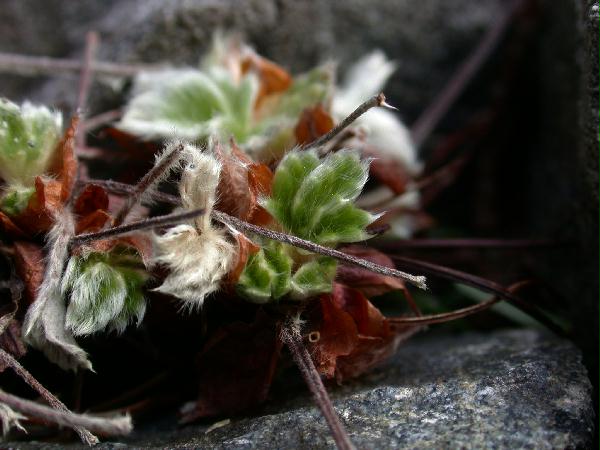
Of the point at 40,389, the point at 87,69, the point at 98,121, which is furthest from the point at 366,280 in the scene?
the point at 87,69

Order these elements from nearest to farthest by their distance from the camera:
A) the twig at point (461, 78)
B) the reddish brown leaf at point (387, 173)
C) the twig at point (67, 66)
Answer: the reddish brown leaf at point (387, 173)
the twig at point (67, 66)
the twig at point (461, 78)

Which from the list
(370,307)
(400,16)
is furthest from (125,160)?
(400,16)

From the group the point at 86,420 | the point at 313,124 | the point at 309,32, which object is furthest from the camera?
the point at 309,32

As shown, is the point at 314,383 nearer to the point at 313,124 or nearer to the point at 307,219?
the point at 307,219

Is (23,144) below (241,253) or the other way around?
the other way around

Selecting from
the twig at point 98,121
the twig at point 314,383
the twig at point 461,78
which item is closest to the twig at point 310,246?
the twig at point 314,383

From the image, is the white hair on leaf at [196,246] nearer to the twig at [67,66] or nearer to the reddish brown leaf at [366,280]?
the reddish brown leaf at [366,280]
